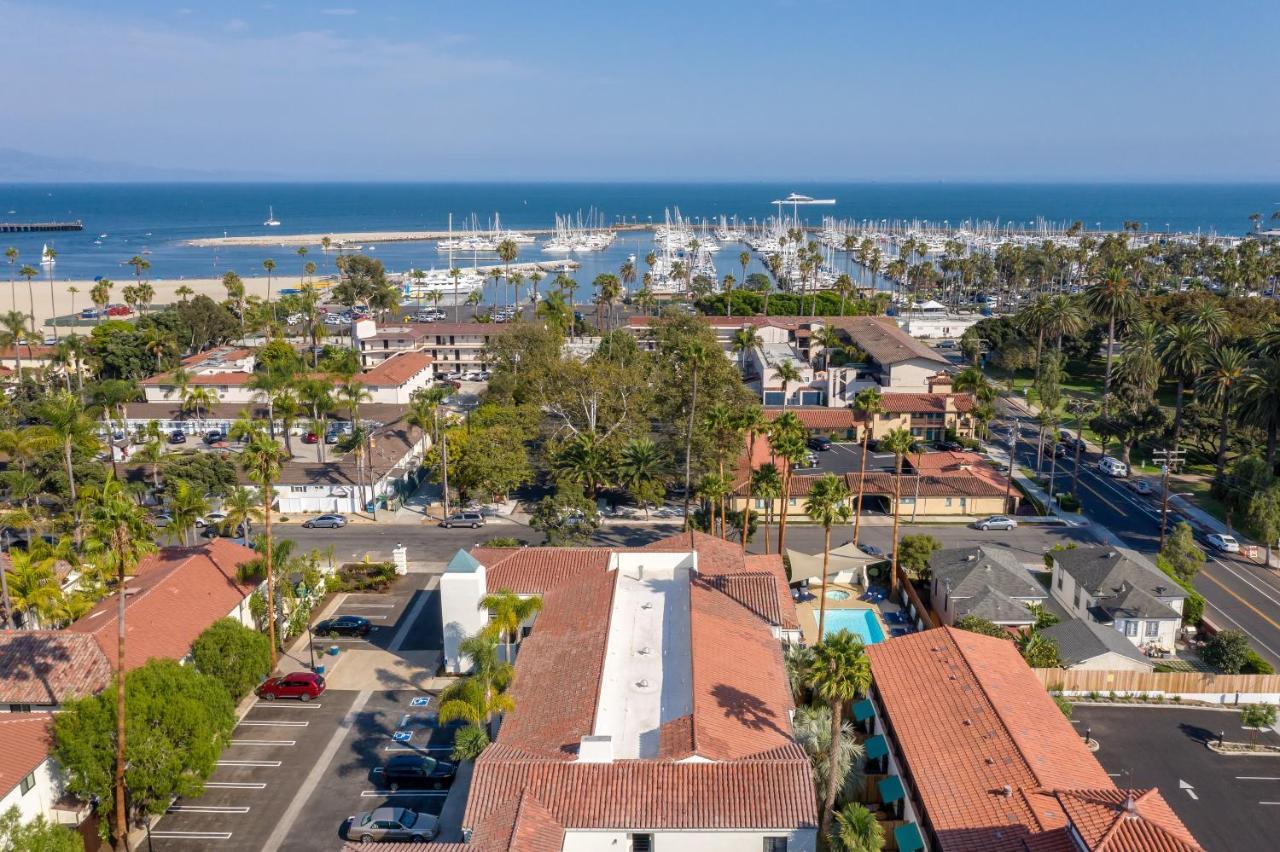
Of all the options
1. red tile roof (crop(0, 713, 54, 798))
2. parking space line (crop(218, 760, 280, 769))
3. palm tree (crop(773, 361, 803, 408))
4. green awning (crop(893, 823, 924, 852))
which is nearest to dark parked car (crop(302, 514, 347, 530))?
parking space line (crop(218, 760, 280, 769))

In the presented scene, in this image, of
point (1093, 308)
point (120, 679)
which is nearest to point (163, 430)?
point (120, 679)

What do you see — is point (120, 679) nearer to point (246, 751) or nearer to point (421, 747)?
point (246, 751)

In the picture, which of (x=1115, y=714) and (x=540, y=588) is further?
(x=540, y=588)

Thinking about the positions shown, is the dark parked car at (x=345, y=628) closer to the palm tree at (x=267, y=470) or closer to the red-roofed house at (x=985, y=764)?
the palm tree at (x=267, y=470)

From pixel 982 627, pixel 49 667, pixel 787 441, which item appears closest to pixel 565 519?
pixel 787 441

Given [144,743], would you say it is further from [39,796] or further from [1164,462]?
[1164,462]
